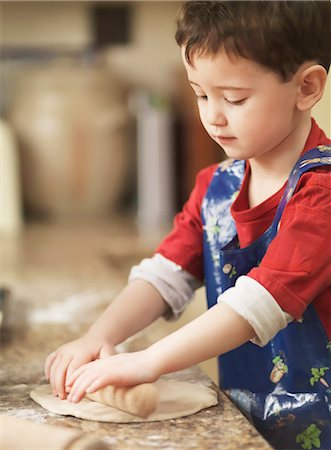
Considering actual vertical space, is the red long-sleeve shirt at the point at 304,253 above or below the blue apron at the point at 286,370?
above

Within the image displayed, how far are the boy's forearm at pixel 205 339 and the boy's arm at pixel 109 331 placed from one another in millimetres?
150

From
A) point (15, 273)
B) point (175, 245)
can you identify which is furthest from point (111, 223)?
point (175, 245)

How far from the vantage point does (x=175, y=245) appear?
3.51 ft

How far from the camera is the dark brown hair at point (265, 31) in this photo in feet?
2.62

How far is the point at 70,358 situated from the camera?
0.93 metres

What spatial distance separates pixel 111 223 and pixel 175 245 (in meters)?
2.09

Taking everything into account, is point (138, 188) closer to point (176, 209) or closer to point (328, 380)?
point (176, 209)

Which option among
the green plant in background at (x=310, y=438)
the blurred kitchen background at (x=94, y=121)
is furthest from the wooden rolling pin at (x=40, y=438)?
the blurred kitchen background at (x=94, y=121)

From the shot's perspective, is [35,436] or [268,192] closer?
[35,436]

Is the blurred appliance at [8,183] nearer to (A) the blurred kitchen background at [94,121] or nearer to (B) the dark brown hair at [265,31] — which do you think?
(A) the blurred kitchen background at [94,121]

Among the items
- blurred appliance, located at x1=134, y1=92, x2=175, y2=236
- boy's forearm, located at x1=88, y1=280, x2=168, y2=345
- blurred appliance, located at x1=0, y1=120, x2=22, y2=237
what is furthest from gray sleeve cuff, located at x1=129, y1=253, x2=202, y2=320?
blurred appliance, located at x1=134, y1=92, x2=175, y2=236

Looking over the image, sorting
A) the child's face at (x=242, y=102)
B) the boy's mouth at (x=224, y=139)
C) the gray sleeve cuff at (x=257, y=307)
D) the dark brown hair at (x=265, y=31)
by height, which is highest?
the dark brown hair at (x=265, y=31)

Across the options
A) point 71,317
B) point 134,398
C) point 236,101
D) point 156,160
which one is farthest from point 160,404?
point 156,160

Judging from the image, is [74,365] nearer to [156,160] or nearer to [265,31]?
[265,31]
